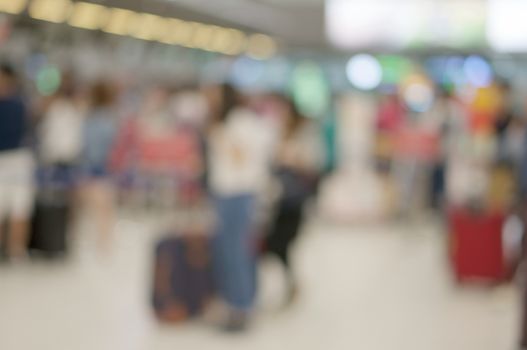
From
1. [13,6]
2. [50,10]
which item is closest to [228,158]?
[13,6]

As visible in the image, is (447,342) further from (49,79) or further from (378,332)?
(49,79)

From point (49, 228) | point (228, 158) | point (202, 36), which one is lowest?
point (49, 228)

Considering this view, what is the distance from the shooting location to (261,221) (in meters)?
7.93

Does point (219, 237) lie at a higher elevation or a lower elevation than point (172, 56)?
lower

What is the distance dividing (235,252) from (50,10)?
3952 millimetres

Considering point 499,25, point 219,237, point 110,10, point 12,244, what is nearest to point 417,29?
point 499,25

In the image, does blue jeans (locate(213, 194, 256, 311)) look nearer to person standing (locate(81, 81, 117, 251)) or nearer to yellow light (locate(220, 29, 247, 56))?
person standing (locate(81, 81, 117, 251))

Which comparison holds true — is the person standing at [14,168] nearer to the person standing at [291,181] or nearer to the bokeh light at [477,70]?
the person standing at [291,181]

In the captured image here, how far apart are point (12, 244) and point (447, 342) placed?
4.73m

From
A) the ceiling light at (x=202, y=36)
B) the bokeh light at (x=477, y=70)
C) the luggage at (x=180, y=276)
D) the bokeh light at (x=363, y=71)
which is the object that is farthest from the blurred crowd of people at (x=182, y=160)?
the bokeh light at (x=363, y=71)

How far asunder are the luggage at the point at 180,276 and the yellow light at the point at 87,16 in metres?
3.00

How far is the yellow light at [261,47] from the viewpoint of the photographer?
18.8 metres

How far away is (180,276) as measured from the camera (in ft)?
23.1

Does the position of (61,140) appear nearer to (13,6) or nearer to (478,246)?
(13,6)
